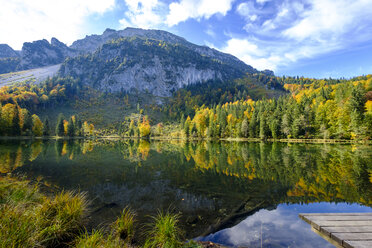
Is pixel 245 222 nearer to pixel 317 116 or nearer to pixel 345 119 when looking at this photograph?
pixel 345 119

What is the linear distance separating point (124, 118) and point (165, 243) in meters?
183

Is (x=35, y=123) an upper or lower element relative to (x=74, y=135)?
upper

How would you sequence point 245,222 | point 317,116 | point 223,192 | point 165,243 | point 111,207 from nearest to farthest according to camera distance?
point 165,243 → point 245,222 → point 111,207 → point 223,192 → point 317,116

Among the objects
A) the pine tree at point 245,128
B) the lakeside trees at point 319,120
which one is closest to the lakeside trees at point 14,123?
the lakeside trees at point 319,120

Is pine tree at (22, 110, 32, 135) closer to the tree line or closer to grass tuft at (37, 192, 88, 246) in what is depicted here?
the tree line

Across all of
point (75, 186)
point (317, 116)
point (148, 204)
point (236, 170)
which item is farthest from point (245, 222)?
point (317, 116)

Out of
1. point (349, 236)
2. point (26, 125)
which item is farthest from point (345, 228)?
point (26, 125)

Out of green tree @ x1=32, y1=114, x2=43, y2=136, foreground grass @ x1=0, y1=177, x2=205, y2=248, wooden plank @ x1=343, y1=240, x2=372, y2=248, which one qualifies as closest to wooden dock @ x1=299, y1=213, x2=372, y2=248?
wooden plank @ x1=343, y1=240, x2=372, y2=248

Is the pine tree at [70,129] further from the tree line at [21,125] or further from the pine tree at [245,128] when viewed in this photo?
the pine tree at [245,128]

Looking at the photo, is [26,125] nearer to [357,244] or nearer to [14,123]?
[14,123]

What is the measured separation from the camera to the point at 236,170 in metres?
19.6

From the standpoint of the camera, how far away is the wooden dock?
4.89 meters

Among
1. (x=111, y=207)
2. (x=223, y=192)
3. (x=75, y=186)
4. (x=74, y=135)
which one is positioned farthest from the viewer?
(x=74, y=135)

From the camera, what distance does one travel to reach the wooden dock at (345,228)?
489cm
